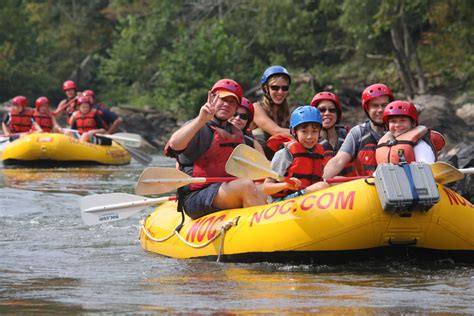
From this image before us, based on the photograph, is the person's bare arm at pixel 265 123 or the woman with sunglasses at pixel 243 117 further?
the person's bare arm at pixel 265 123

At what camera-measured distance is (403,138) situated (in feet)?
23.8

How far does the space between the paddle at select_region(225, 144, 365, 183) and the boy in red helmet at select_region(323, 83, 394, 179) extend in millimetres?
601

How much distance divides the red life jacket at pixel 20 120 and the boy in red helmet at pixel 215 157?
12.1 meters

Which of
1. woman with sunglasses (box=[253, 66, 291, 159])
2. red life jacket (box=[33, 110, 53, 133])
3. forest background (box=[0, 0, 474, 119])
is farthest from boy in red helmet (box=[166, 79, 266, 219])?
forest background (box=[0, 0, 474, 119])

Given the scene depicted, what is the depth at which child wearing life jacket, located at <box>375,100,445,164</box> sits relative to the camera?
7.23 metres

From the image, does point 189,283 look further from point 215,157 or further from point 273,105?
point 273,105

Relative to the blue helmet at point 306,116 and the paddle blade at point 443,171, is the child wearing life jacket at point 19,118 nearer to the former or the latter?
the blue helmet at point 306,116

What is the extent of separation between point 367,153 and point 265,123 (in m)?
1.43

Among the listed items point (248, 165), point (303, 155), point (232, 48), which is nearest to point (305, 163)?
point (303, 155)

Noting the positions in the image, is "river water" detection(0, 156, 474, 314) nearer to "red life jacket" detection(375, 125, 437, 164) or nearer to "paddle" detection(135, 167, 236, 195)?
"paddle" detection(135, 167, 236, 195)

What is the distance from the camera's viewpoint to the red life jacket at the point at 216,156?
7727mm

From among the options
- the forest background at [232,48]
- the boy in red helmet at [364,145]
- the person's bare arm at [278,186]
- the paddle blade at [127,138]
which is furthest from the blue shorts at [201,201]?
the forest background at [232,48]

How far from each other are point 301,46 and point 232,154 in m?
23.0

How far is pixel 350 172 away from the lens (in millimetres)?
7812
